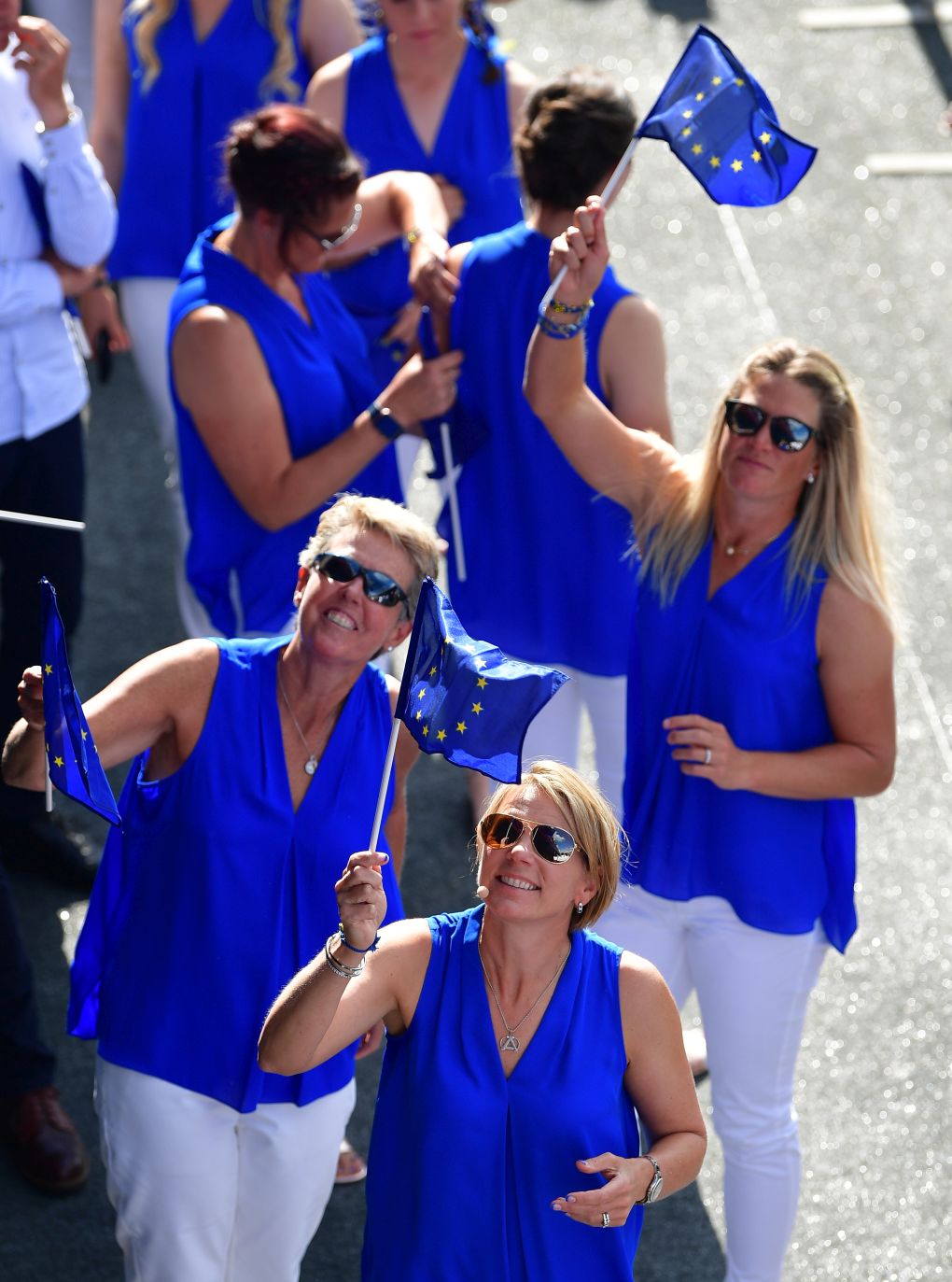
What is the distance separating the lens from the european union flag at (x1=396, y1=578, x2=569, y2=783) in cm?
295

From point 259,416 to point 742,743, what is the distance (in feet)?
4.36

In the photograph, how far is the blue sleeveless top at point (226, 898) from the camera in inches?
134

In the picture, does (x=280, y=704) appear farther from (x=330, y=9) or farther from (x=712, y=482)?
(x=330, y=9)

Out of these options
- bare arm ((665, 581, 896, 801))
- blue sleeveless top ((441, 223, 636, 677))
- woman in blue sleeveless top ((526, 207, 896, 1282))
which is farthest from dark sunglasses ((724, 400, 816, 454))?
blue sleeveless top ((441, 223, 636, 677))

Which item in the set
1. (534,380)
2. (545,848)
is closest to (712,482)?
(534,380)

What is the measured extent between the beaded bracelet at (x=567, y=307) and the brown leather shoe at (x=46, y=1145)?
210 centimetres

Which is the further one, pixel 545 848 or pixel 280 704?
pixel 280 704

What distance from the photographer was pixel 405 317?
5.41 m

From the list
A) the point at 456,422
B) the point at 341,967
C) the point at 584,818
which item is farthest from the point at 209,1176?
the point at 456,422

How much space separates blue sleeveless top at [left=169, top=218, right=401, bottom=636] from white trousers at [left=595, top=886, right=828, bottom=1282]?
1.19 m

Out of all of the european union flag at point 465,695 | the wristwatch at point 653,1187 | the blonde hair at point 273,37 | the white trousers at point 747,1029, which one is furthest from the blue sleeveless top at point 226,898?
the blonde hair at point 273,37

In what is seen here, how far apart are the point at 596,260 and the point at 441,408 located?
28.3 inches

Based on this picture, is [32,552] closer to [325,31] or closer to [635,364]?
[635,364]

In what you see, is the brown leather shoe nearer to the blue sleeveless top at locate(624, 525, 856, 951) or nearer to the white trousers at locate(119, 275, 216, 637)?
the blue sleeveless top at locate(624, 525, 856, 951)
